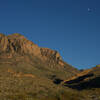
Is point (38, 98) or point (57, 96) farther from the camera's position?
point (57, 96)

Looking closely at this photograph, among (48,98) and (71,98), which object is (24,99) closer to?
(48,98)

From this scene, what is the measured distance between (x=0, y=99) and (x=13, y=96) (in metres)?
1.58

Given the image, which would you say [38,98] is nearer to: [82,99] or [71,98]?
[71,98]

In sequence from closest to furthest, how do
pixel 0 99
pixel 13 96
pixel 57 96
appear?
pixel 0 99 → pixel 13 96 → pixel 57 96

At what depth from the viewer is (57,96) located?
1725cm

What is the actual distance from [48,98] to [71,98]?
243 centimetres

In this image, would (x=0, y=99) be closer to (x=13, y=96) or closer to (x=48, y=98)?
(x=13, y=96)

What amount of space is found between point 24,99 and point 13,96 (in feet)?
4.06

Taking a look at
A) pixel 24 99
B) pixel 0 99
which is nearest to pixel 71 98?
pixel 24 99

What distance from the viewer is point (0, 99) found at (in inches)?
564

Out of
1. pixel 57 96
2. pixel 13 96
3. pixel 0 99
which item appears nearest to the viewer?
pixel 0 99

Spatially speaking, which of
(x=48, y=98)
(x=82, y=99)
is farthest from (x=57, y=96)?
(x=82, y=99)

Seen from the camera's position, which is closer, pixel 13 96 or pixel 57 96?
pixel 13 96

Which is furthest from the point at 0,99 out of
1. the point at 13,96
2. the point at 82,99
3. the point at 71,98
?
the point at 82,99
